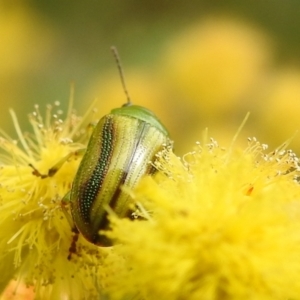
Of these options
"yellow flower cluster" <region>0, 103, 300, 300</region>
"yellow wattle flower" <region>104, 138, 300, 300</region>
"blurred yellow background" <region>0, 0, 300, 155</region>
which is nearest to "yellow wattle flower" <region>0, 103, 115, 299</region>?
"yellow flower cluster" <region>0, 103, 300, 300</region>

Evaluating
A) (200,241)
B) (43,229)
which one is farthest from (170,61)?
(200,241)

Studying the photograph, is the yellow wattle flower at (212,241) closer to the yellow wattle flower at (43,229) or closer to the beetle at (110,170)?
the beetle at (110,170)

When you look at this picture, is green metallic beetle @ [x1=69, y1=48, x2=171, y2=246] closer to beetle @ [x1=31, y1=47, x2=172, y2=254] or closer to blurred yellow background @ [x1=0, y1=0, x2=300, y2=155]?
beetle @ [x1=31, y1=47, x2=172, y2=254]

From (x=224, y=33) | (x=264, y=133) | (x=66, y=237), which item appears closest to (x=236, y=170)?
(x=66, y=237)

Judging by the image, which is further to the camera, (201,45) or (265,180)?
(201,45)

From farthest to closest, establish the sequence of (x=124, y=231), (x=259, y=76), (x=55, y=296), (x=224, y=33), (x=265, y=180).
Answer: (x=224, y=33) → (x=259, y=76) → (x=55, y=296) → (x=265, y=180) → (x=124, y=231)

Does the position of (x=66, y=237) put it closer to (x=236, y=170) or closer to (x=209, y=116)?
(x=236, y=170)

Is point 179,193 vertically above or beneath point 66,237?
above

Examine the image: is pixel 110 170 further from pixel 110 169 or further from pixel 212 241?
pixel 212 241

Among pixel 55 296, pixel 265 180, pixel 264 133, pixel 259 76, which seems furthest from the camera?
pixel 259 76
